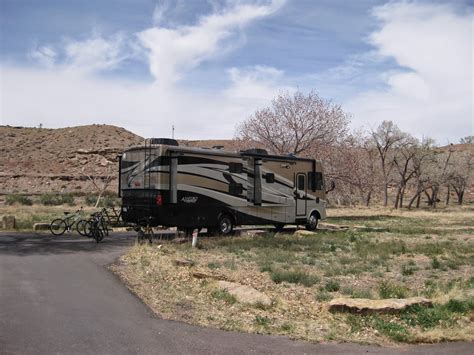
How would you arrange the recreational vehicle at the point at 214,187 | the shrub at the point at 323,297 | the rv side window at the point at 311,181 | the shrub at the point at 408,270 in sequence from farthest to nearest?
the rv side window at the point at 311,181, the recreational vehicle at the point at 214,187, the shrub at the point at 408,270, the shrub at the point at 323,297

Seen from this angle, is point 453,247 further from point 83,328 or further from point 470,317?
point 83,328

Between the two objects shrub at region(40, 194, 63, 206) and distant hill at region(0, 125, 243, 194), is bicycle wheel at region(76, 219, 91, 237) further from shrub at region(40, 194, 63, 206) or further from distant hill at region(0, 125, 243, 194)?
distant hill at region(0, 125, 243, 194)

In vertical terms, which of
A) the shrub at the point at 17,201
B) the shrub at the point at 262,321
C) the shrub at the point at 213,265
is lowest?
the shrub at the point at 262,321

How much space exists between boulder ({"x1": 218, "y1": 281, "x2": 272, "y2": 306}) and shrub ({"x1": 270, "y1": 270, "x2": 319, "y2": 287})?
165cm

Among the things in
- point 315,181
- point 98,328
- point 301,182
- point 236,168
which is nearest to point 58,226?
point 236,168

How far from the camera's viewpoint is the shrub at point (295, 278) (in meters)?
10.8

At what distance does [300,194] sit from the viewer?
2238 centimetres

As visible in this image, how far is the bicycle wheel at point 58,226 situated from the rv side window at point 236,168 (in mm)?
6608

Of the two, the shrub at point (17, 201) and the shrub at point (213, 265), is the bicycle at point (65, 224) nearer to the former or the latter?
the shrub at point (213, 265)

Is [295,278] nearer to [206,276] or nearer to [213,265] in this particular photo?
[206,276]

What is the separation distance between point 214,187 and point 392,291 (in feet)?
31.9

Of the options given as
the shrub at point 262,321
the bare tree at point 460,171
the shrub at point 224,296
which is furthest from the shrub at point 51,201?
the bare tree at point 460,171

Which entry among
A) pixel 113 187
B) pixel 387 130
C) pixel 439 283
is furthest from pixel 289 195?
pixel 113 187

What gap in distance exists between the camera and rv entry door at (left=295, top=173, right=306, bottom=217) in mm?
22234
